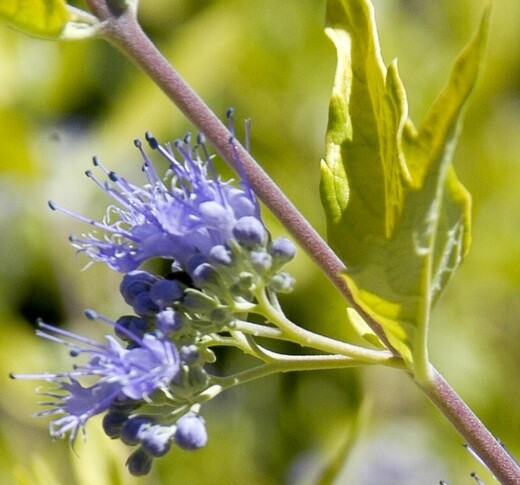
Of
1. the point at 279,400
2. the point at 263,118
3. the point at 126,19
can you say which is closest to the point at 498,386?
the point at 279,400

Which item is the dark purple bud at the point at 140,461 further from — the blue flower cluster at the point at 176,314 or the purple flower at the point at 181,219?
the purple flower at the point at 181,219

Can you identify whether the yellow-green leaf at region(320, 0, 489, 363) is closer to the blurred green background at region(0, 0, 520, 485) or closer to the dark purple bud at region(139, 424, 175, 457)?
the dark purple bud at region(139, 424, 175, 457)

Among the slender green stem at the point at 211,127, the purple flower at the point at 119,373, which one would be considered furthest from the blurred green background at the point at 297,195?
the slender green stem at the point at 211,127

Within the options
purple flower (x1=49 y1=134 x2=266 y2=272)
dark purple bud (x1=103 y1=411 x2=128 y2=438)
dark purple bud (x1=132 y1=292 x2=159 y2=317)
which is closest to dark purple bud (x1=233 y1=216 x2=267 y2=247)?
purple flower (x1=49 y1=134 x2=266 y2=272)

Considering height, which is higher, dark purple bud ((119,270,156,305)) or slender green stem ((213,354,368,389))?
dark purple bud ((119,270,156,305))

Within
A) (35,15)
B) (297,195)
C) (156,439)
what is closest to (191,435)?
(156,439)

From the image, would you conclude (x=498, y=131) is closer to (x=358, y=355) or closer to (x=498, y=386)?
(x=498, y=386)

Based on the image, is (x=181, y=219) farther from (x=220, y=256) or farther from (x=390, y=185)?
(x=390, y=185)

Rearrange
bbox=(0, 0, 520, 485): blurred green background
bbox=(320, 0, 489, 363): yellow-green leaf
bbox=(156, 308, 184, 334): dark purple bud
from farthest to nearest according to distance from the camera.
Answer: bbox=(0, 0, 520, 485): blurred green background, bbox=(156, 308, 184, 334): dark purple bud, bbox=(320, 0, 489, 363): yellow-green leaf

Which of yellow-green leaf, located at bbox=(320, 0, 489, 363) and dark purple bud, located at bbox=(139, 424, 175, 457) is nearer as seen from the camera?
yellow-green leaf, located at bbox=(320, 0, 489, 363)
